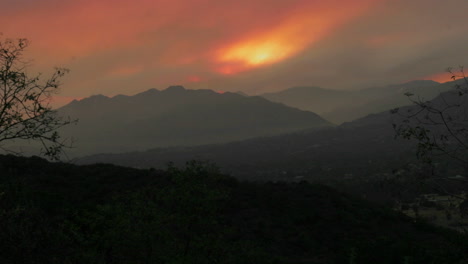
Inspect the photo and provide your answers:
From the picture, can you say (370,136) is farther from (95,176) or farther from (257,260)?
(257,260)

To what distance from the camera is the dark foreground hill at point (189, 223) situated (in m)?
10.5

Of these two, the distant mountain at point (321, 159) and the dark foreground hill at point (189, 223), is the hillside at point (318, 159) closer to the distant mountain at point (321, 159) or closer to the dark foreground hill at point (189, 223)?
the distant mountain at point (321, 159)

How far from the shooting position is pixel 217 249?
43.4 feet

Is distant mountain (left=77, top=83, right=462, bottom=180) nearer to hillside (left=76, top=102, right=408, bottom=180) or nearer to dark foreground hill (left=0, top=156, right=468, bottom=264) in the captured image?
hillside (left=76, top=102, right=408, bottom=180)

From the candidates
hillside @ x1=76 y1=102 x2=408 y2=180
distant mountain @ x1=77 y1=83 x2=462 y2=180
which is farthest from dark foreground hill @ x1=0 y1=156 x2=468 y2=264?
hillside @ x1=76 y1=102 x2=408 y2=180

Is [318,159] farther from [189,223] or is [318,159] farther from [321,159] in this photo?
[189,223]

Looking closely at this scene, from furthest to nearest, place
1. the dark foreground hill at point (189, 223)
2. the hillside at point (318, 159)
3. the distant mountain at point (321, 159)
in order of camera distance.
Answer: the hillside at point (318, 159) → the distant mountain at point (321, 159) → the dark foreground hill at point (189, 223)

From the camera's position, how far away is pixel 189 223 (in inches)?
537

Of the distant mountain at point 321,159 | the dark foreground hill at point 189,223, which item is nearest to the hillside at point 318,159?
the distant mountain at point 321,159

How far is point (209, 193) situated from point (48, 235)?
20.0ft

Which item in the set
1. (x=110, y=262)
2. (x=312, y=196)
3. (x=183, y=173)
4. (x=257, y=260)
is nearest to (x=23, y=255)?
(x=110, y=262)

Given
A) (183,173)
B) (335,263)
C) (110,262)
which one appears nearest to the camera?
(110,262)

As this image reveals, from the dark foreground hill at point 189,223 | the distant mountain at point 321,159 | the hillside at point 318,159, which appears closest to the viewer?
the dark foreground hill at point 189,223

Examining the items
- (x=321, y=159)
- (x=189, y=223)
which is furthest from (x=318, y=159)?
(x=189, y=223)
